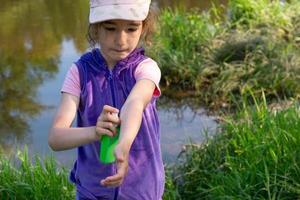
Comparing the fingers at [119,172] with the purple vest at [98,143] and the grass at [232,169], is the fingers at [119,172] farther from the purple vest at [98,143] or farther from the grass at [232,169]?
the grass at [232,169]

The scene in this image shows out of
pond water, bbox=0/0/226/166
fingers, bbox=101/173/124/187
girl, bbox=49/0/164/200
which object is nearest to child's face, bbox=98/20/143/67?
girl, bbox=49/0/164/200

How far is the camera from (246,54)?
5.06 meters

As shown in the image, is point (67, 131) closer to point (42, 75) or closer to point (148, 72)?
point (148, 72)

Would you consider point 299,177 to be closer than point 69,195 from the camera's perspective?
Yes

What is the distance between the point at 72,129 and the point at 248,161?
1544 millimetres

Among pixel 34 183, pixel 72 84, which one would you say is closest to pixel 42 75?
pixel 34 183

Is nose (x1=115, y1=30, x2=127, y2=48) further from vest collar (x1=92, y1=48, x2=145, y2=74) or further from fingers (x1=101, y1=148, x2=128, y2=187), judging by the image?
fingers (x1=101, y1=148, x2=128, y2=187)

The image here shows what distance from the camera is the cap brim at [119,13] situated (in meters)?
1.38

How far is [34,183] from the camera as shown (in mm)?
2848

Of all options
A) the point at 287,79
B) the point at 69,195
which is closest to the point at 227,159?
the point at 69,195

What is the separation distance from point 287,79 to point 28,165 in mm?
2601

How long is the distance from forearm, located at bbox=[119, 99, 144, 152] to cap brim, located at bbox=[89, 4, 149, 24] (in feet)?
0.72

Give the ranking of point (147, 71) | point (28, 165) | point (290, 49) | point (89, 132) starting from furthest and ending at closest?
point (290, 49) → point (28, 165) → point (147, 71) → point (89, 132)

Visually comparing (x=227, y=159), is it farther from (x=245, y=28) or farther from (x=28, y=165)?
(x=245, y=28)
